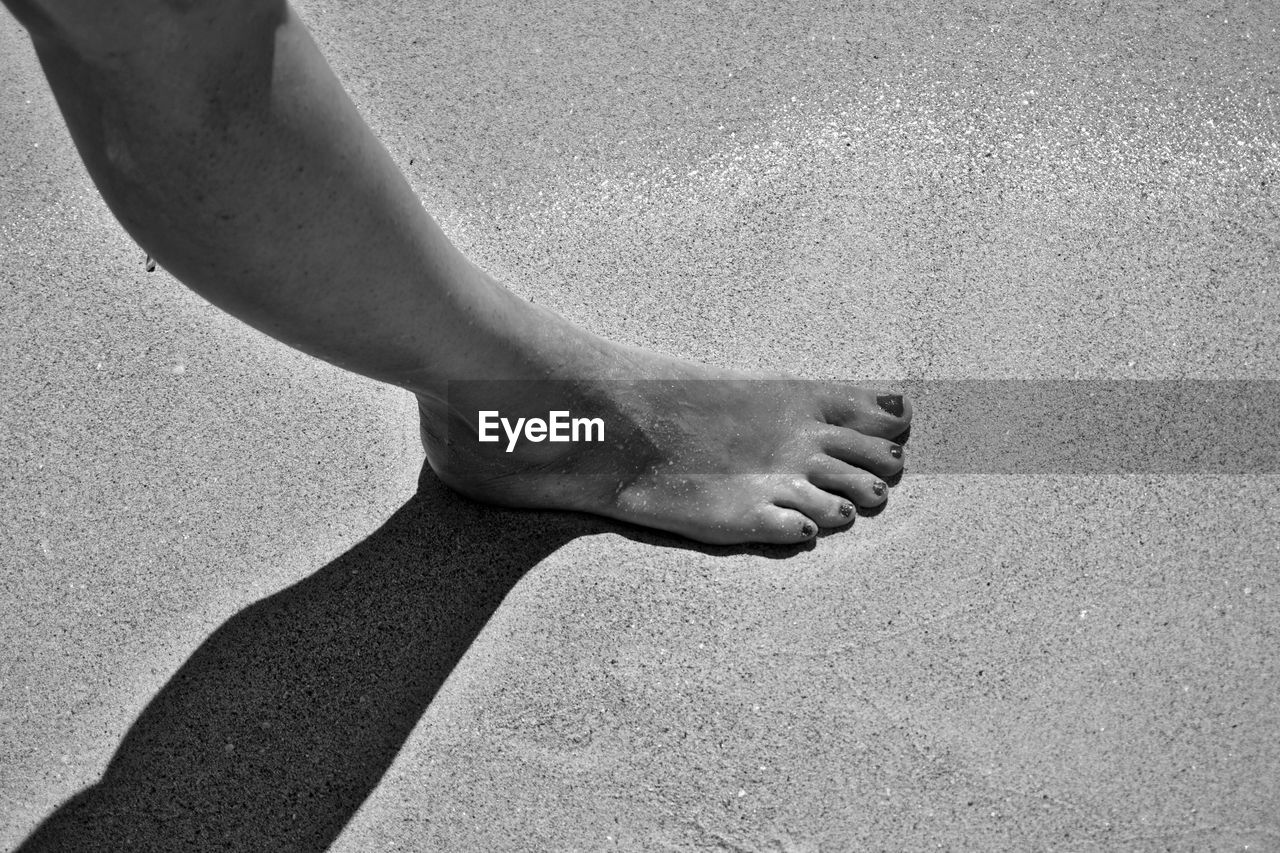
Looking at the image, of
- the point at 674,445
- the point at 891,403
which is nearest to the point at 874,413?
the point at 891,403

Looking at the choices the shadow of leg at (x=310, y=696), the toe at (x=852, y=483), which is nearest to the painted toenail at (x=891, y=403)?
the toe at (x=852, y=483)

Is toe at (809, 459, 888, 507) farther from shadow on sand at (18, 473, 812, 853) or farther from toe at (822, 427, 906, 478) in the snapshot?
shadow on sand at (18, 473, 812, 853)

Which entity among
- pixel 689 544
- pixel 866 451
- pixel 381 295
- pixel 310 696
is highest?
pixel 381 295

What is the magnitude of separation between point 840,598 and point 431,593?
57 centimetres

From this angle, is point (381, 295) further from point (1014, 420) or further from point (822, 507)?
point (1014, 420)

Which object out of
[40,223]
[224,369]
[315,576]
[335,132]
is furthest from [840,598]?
[40,223]

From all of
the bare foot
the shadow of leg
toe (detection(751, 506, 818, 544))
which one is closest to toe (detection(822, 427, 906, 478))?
the bare foot

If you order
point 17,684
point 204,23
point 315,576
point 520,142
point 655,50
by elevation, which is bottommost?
point 17,684

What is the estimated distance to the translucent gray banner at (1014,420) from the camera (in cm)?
160

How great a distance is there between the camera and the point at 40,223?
1899mm

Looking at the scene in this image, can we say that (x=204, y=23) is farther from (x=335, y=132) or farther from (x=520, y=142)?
(x=520, y=142)

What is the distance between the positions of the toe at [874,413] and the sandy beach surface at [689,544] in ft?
→ 0.16

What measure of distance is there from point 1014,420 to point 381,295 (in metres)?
0.98

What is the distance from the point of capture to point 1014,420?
5.42ft
